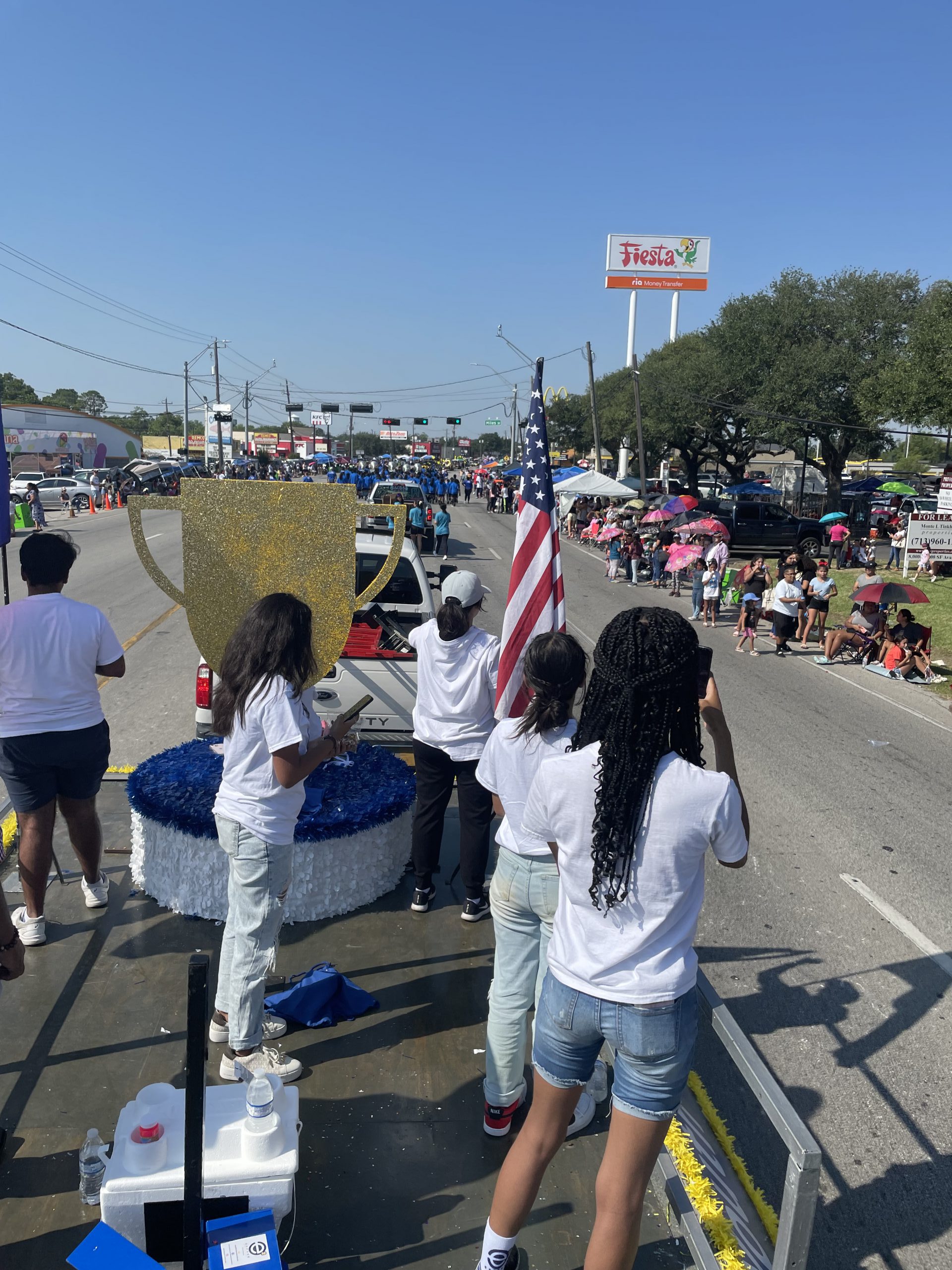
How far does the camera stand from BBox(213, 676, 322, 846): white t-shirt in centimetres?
324

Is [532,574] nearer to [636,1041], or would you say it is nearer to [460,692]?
[460,692]

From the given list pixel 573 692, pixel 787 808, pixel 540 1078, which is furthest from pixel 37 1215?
pixel 787 808

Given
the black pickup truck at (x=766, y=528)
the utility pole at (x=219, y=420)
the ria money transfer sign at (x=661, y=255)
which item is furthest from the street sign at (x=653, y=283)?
the black pickup truck at (x=766, y=528)

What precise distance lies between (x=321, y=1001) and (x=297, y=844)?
0.89 m

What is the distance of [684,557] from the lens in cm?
1745

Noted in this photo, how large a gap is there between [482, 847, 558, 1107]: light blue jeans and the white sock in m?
0.68

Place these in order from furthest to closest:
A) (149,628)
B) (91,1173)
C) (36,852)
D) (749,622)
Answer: (749,622), (149,628), (36,852), (91,1173)

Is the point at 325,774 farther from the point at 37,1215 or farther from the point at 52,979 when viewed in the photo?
the point at 37,1215

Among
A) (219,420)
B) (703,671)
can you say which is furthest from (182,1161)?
(219,420)

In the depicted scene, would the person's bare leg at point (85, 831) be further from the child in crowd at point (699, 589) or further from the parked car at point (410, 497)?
the parked car at point (410, 497)

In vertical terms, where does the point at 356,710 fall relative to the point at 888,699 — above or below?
above

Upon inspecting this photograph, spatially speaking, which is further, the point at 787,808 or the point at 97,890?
the point at 787,808

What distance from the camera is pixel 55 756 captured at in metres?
4.07

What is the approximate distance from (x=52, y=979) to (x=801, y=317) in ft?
130
